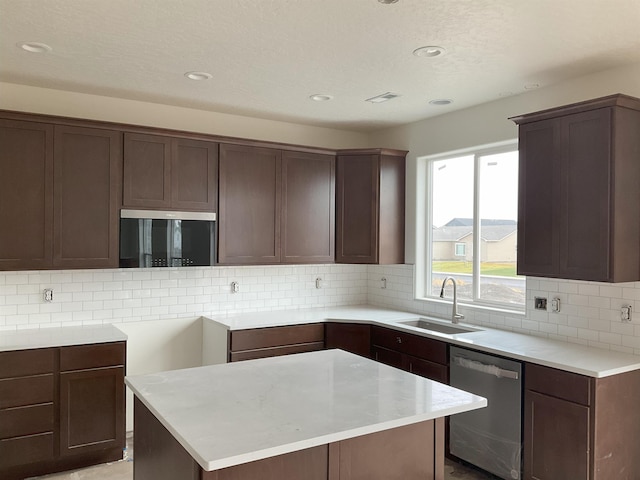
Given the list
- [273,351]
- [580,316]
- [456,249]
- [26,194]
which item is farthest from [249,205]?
[580,316]

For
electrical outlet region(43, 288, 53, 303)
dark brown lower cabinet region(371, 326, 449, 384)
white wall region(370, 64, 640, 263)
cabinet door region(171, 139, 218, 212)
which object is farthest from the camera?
cabinet door region(171, 139, 218, 212)

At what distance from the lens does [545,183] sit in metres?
3.37

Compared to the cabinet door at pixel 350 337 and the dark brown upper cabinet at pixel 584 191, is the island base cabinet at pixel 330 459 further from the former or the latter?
the cabinet door at pixel 350 337

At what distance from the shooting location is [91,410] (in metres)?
3.59

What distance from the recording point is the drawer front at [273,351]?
13.6 ft

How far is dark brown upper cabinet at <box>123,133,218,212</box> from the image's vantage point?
3930mm

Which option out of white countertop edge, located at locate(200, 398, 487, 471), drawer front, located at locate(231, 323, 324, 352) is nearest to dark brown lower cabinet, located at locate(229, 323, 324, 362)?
drawer front, located at locate(231, 323, 324, 352)

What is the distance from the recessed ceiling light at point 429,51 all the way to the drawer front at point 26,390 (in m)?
3.20

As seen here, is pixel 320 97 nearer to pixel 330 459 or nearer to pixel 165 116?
pixel 165 116

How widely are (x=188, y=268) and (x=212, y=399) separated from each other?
2.51 m

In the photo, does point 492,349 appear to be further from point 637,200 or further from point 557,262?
point 637,200

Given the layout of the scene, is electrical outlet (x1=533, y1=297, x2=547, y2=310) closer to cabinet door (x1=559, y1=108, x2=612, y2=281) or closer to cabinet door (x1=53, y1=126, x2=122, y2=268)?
cabinet door (x1=559, y1=108, x2=612, y2=281)

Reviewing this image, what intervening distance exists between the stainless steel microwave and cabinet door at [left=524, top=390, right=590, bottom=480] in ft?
8.80

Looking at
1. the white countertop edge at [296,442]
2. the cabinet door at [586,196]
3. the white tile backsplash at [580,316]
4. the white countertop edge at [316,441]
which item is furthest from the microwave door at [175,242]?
the cabinet door at [586,196]
